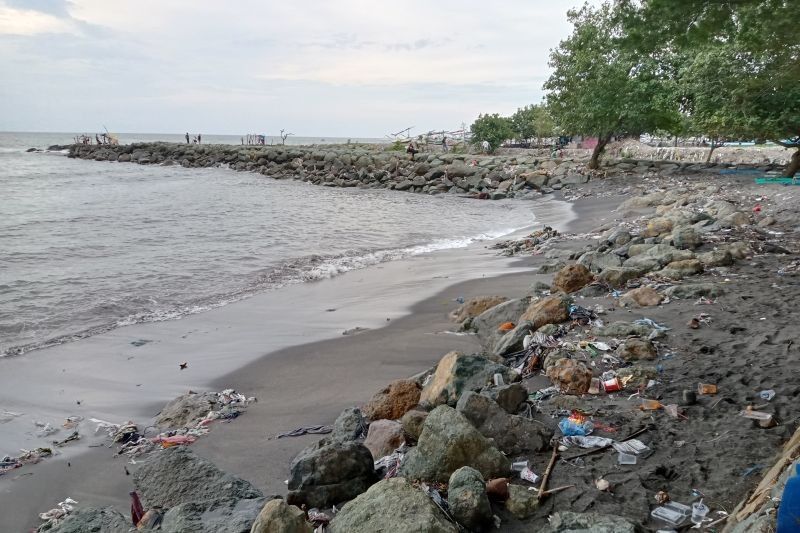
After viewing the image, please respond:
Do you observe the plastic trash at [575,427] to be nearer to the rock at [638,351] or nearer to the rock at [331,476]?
the rock at [638,351]

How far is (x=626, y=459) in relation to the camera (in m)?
3.35

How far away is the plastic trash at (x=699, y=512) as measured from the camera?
9.05 ft

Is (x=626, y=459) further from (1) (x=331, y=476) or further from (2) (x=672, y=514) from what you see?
(1) (x=331, y=476)

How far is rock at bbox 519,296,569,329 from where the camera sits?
5.85 meters

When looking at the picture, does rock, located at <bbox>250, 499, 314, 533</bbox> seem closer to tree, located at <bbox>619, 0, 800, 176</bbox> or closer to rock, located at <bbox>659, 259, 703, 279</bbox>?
tree, located at <bbox>619, 0, 800, 176</bbox>

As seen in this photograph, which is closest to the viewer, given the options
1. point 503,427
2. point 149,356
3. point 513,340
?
point 503,427

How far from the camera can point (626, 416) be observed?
3.84 metres

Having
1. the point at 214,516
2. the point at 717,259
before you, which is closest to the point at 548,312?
the point at 717,259

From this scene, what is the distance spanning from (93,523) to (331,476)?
4.71 ft

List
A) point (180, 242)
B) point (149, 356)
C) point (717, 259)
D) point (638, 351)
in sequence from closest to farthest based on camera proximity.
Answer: point (638, 351) < point (149, 356) < point (717, 259) < point (180, 242)

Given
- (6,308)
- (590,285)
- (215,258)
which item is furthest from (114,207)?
(590,285)

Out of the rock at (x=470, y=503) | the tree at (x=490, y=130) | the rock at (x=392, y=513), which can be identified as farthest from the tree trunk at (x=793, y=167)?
the tree at (x=490, y=130)

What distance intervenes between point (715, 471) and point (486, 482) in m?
1.36

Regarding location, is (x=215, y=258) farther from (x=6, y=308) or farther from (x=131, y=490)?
(x=131, y=490)
